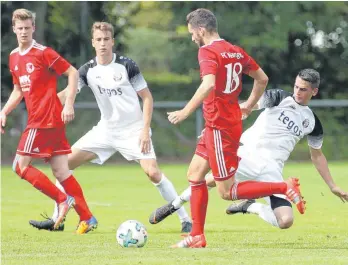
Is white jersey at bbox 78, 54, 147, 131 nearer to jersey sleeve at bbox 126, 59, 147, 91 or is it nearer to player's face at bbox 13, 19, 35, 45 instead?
jersey sleeve at bbox 126, 59, 147, 91

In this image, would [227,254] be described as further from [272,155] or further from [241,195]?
[272,155]

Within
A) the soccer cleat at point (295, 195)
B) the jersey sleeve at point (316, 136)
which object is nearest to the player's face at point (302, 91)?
the jersey sleeve at point (316, 136)

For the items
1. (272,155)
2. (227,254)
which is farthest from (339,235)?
(227,254)

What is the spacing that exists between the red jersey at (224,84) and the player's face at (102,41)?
1.99 meters

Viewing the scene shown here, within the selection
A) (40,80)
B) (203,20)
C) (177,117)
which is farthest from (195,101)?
(40,80)

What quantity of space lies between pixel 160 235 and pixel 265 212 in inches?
48.5

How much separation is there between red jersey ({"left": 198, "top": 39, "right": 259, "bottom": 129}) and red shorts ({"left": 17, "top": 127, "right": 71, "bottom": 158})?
7.11 ft

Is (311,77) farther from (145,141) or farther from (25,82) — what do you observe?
(25,82)

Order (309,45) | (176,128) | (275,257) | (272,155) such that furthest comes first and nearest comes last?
(309,45) < (176,128) < (272,155) < (275,257)

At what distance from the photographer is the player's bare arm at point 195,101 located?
843 cm

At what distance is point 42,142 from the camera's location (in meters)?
10.8

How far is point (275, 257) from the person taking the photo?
844 centimetres

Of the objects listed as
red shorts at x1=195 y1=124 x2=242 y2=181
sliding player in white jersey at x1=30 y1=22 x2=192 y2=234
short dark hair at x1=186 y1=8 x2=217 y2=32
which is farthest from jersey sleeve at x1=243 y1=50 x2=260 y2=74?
sliding player in white jersey at x1=30 y1=22 x2=192 y2=234

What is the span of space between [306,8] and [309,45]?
8.09ft
